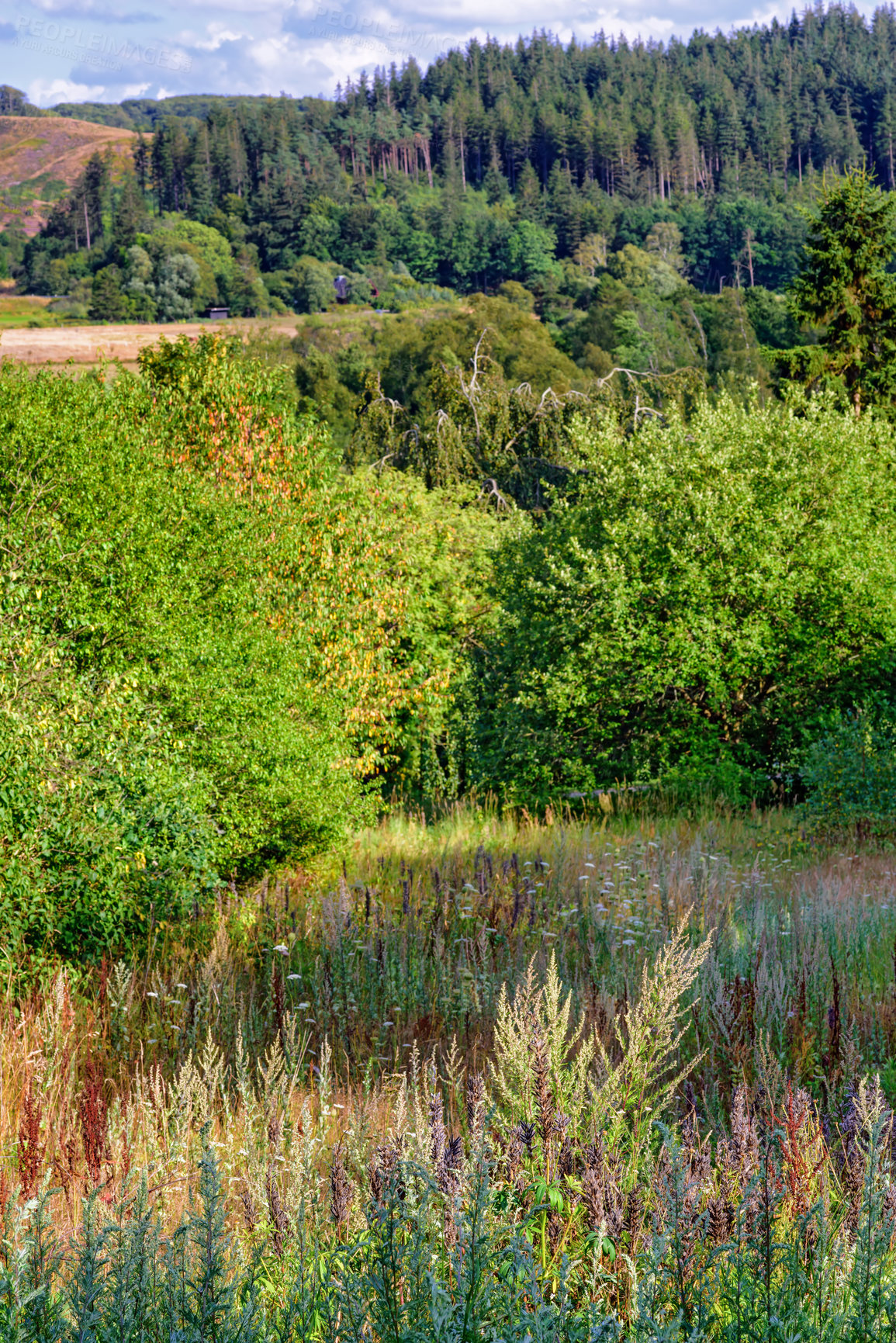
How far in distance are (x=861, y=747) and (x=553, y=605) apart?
4.46 metres

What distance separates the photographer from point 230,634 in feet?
31.7

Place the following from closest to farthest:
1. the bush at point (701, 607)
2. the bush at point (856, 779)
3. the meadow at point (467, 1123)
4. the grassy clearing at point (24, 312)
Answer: the meadow at point (467, 1123) < the bush at point (856, 779) < the bush at point (701, 607) < the grassy clearing at point (24, 312)

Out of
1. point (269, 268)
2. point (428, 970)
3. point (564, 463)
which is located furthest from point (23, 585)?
point (269, 268)

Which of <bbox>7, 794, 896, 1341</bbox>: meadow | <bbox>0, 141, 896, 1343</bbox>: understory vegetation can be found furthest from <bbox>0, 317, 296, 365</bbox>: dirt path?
<bbox>7, 794, 896, 1341</bbox>: meadow

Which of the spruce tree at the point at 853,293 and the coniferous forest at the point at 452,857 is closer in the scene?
the coniferous forest at the point at 452,857

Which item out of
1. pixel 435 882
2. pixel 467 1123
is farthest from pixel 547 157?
pixel 467 1123

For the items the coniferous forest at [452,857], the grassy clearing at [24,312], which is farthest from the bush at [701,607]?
the grassy clearing at [24,312]

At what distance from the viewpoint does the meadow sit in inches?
84.4

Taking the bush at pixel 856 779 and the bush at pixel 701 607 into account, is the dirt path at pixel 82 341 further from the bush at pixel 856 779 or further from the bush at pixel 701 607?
the bush at pixel 856 779

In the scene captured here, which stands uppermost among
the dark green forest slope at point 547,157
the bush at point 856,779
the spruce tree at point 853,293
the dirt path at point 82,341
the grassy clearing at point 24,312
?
the dark green forest slope at point 547,157

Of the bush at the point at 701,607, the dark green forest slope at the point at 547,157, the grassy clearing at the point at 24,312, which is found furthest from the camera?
the dark green forest slope at the point at 547,157

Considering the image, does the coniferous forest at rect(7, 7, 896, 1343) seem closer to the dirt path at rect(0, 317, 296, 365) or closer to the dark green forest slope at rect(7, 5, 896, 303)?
the dirt path at rect(0, 317, 296, 365)

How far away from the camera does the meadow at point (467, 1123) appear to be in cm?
214

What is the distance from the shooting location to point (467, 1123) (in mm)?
3713
